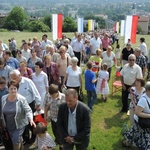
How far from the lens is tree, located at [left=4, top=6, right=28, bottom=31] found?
105000 millimetres

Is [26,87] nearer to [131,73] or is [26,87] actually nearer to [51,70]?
[51,70]

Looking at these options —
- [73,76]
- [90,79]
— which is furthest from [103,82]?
[73,76]

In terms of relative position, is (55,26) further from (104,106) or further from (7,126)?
(7,126)

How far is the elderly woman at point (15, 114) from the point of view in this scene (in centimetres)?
427

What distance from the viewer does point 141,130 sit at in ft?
16.1

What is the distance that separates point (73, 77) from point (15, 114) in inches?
113

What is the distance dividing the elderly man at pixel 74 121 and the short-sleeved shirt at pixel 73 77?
301cm

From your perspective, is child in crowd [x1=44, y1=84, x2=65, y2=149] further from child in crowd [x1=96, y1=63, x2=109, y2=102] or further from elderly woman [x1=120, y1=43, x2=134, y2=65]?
elderly woman [x1=120, y1=43, x2=134, y2=65]

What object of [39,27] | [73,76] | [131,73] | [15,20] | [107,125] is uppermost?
[15,20]

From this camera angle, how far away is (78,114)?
3.81 meters

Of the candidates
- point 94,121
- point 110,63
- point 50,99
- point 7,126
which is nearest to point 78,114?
point 50,99

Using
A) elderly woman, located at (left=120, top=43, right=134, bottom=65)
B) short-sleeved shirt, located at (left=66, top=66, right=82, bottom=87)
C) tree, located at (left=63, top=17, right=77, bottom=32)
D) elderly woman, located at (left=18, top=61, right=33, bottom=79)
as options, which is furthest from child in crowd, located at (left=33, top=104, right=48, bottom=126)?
tree, located at (left=63, top=17, right=77, bottom=32)

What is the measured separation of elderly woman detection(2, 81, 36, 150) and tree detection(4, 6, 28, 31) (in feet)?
342

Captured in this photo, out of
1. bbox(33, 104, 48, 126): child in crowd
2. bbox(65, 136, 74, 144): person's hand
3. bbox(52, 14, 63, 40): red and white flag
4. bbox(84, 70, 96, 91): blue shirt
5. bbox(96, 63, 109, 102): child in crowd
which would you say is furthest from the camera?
bbox(52, 14, 63, 40): red and white flag
